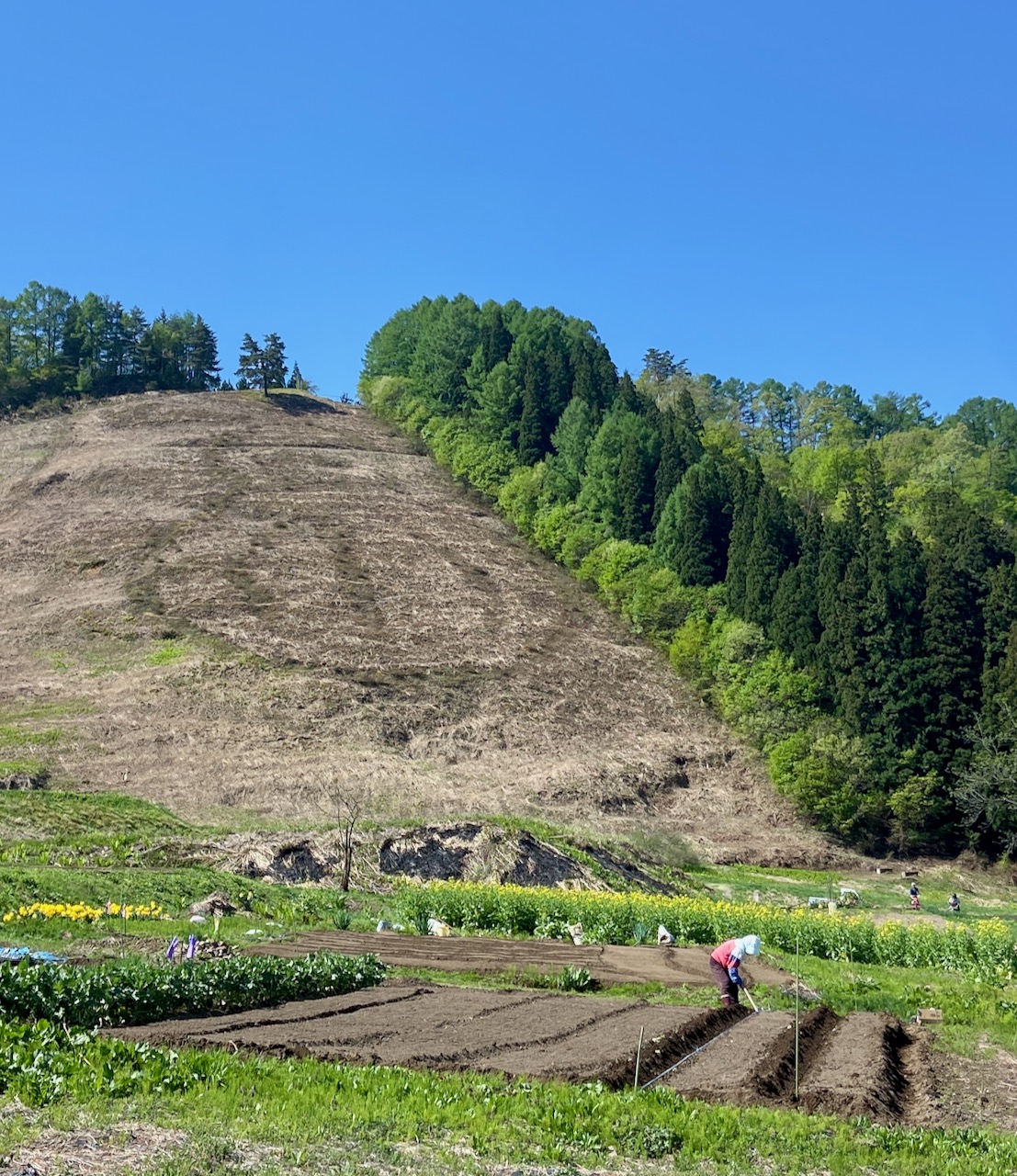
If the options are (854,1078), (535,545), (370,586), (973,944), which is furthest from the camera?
(535,545)

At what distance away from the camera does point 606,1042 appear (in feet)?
45.8

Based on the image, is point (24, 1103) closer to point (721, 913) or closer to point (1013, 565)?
point (721, 913)

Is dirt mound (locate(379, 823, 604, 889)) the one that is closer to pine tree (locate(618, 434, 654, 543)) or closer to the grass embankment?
the grass embankment

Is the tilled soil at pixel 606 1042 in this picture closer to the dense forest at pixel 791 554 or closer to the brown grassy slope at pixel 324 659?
the brown grassy slope at pixel 324 659

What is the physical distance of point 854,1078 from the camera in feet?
40.8

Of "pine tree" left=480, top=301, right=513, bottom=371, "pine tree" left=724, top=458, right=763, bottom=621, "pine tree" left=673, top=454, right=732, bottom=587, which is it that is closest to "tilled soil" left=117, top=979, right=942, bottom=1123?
"pine tree" left=724, top=458, right=763, bottom=621

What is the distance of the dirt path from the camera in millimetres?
20797

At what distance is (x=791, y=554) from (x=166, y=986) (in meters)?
60.5

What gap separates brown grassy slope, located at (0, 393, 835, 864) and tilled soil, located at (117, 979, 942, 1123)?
28.4m

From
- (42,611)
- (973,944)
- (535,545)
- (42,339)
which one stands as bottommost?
(973,944)

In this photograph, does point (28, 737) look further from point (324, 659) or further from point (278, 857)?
point (278, 857)

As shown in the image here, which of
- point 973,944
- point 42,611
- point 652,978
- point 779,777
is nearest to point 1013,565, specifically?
point 779,777

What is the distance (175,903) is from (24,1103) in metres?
17.3

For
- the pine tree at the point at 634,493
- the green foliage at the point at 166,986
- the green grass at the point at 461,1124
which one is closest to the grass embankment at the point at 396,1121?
the green grass at the point at 461,1124
